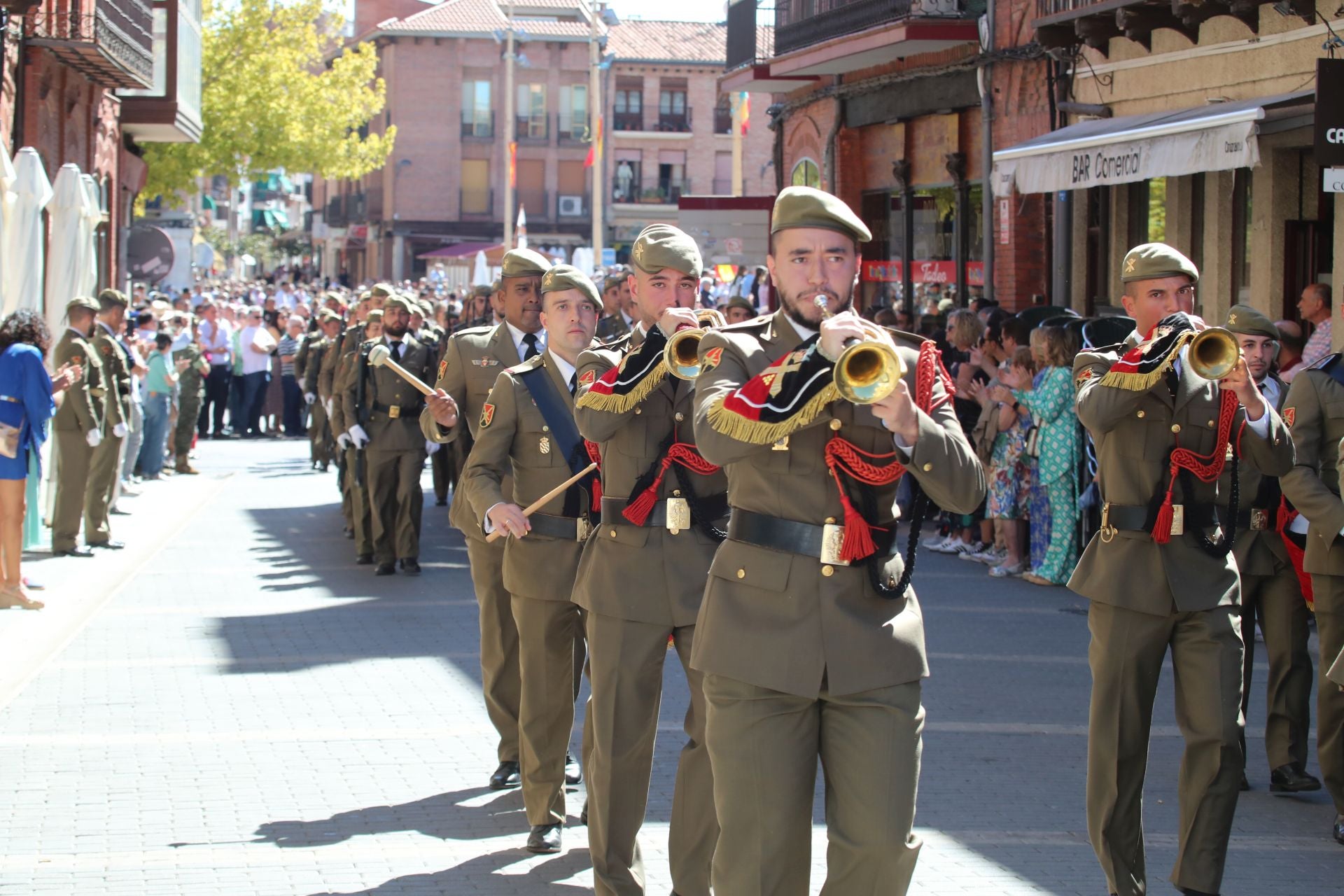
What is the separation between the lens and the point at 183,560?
14.9m

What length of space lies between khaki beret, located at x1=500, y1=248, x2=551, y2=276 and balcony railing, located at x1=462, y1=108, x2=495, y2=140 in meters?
67.6

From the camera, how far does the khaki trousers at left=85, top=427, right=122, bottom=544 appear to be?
15258 millimetres

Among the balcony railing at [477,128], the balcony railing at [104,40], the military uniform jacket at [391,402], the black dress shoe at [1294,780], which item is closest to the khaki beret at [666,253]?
the black dress shoe at [1294,780]

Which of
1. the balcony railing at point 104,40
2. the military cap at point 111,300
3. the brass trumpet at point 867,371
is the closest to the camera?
the brass trumpet at point 867,371

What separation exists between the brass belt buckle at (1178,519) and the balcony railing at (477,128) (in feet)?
231

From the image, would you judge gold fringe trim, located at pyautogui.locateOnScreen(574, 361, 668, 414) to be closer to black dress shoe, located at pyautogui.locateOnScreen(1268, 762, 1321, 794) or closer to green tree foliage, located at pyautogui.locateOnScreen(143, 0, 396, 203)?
black dress shoe, located at pyautogui.locateOnScreen(1268, 762, 1321, 794)

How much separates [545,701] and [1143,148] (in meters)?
9.24

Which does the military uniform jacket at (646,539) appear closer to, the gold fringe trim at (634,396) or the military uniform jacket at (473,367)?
the gold fringe trim at (634,396)

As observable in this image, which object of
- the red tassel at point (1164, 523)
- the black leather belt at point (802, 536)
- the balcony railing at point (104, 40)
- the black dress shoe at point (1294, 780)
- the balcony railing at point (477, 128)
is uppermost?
the balcony railing at point (477, 128)

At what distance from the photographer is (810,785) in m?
4.41

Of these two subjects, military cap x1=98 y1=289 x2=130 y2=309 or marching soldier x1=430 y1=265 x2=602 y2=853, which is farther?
military cap x1=98 y1=289 x2=130 y2=309

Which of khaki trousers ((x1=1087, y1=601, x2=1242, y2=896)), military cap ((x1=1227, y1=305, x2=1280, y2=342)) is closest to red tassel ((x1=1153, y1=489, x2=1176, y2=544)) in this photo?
khaki trousers ((x1=1087, y1=601, x2=1242, y2=896))

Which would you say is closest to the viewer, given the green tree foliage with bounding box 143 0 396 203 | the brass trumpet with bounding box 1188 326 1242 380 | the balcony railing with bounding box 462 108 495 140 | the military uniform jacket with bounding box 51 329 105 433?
the brass trumpet with bounding box 1188 326 1242 380

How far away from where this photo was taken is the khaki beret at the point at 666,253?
6008 mm
